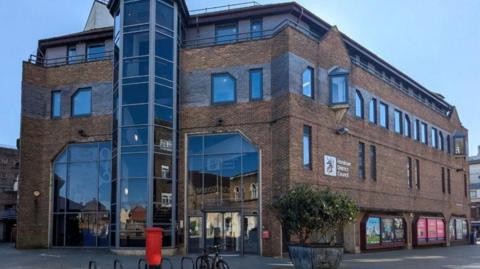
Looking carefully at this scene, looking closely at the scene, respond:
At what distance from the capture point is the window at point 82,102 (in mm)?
28375

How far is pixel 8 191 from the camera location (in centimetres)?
4897

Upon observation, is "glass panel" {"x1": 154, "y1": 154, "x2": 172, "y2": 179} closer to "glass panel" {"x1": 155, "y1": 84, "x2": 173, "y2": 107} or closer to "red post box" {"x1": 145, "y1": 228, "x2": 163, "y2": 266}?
"glass panel" {"x1": 155, "y1": 84, "x2": 173, "y2": 107}

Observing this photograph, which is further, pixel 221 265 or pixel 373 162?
pixel 373 162

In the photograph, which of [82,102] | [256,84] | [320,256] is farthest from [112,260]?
[82,102]

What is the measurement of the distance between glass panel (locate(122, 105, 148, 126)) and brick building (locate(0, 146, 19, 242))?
23092 mm

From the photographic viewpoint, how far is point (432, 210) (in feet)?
125

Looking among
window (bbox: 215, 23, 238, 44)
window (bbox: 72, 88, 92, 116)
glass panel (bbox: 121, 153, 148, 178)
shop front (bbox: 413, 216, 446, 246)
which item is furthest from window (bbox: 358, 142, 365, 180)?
window (bbox: 72, 88, 92, 116)

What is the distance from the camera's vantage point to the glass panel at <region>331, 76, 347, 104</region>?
26.8 meters

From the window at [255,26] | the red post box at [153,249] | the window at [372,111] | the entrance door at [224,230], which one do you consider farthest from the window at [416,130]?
the red post box at [153,249]

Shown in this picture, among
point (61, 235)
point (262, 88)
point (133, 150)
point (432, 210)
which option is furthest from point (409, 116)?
point (61, 235)

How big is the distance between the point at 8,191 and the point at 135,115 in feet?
95.3

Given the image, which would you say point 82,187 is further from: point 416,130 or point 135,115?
point 416,130

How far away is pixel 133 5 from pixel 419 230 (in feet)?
73.1

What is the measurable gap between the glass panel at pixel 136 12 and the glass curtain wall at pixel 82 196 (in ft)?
20.3
